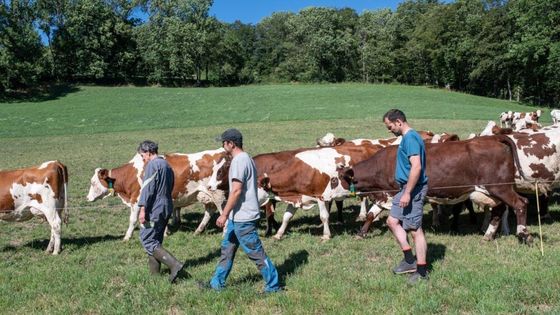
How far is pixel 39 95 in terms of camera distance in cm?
6625

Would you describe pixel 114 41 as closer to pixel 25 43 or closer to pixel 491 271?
pixel 25 43

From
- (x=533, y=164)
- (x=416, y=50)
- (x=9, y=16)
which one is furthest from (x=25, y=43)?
(x=533, y=164)

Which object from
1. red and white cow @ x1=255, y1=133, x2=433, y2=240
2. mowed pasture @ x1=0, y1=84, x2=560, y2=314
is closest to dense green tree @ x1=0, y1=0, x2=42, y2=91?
mowed pasture @ x1=0, y1=84, x2=560, y2=314

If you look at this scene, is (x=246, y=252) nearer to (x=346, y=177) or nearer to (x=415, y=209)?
(x=415, y=209)

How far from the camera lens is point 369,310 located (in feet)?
20.4

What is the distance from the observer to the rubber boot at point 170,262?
7680 mm

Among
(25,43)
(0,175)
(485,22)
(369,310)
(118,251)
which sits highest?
(485,22)

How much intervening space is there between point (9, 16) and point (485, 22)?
222ft

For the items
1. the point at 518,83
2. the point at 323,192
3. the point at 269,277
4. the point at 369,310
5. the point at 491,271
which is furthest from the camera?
the point at 518,83

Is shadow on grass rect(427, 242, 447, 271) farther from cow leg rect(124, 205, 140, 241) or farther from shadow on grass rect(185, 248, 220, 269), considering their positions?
cow leg rect(124, 205, 140, 241)

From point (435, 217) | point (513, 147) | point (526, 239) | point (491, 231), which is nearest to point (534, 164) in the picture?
point (513, 147)

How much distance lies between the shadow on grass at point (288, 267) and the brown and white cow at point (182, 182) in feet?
10.4

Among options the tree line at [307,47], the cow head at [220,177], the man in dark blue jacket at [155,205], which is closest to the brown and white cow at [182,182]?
the cow head at [220,177]

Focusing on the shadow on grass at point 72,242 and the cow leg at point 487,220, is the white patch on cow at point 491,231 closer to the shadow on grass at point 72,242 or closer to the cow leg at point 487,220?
the cow leg at point 487,220
